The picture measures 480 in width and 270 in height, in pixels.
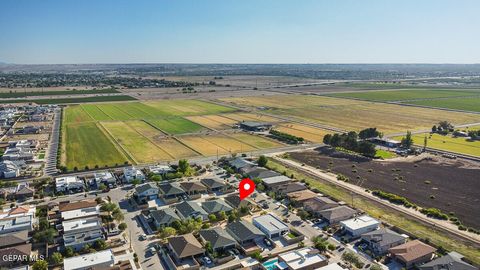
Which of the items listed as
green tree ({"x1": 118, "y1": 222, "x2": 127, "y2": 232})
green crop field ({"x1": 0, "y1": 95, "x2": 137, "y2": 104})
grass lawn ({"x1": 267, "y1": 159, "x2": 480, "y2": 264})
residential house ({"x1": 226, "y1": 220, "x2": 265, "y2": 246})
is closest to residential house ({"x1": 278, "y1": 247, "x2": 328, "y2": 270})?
residential house ({"x1": 226, "y1": 220, "x2": 265, "y2": 246})

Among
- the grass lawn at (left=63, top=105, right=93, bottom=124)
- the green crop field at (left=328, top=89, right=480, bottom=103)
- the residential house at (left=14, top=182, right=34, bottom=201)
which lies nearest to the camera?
the residential house at (left=14, top=182, right=34, bottom=201)

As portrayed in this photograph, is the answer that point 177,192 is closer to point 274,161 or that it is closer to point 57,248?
point 57,248

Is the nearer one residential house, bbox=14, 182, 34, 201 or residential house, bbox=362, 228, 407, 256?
residential house, bbox=362, 228, 407, 256

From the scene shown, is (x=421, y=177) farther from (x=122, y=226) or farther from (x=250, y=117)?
(x=250, y=117)

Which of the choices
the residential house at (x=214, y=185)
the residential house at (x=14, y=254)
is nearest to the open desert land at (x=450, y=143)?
the residential house at (x=214, y=185)

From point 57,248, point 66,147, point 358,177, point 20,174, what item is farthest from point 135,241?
point 66,147

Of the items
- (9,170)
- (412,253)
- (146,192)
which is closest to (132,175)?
(146,192)

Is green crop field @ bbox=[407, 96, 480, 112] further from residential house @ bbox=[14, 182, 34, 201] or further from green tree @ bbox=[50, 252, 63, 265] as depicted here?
green tree @ bbox=[50, 252, 63, 265]
